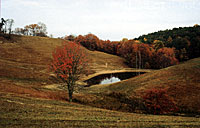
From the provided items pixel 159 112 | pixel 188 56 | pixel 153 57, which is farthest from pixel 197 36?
pixel 159 112

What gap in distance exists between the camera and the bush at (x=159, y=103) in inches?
1066

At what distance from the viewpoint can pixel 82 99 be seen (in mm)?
33719

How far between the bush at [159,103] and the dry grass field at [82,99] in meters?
2.98

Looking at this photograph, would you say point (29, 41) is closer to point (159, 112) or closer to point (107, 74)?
point (107, 74)

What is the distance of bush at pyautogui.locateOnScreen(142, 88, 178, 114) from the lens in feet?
88.8

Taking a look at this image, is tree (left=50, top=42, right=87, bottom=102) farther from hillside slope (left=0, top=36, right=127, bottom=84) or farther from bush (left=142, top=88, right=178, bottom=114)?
hillside slope (left=0, top=36, right=127, bottom=84)

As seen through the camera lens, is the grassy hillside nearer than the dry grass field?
No

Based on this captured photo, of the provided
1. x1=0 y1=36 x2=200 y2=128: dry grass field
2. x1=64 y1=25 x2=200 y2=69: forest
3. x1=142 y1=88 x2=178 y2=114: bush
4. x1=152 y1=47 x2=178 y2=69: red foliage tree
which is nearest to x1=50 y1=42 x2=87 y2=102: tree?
x1=0 y1=36 x2=200 y2=128: dry grass field

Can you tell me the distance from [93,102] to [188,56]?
12797cm

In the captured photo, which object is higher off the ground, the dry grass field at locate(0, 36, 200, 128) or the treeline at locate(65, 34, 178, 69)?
the treeline at locate(65, 34, 178, 69)

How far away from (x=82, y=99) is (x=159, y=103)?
16.0 m

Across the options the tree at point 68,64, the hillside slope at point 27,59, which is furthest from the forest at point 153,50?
the tree at point 68,64

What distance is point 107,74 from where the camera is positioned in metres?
84.9

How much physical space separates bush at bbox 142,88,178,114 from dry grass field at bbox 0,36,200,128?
2.98 metres
